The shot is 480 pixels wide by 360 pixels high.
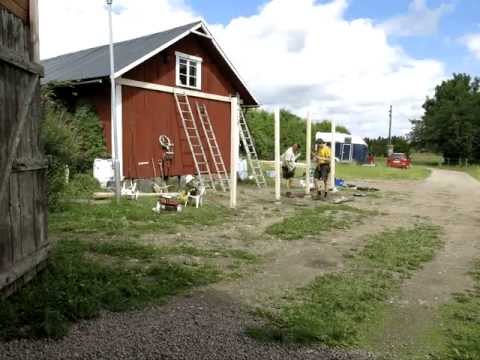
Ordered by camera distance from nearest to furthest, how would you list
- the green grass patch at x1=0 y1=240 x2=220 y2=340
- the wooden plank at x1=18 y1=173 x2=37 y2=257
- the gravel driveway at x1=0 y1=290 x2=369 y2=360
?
the gravel driveway at x1=0 y1=290 x2=369 y2=360, the green grass patch at x1=0 y1=240 x2=220 y2=340, the wooden plank at x1=18 y1=173 x2=37 y2=257

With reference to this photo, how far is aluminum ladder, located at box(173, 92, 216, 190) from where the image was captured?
15.4m

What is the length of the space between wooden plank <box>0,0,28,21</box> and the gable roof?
826 centimetres

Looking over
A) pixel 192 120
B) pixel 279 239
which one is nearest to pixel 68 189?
pixel 192 120

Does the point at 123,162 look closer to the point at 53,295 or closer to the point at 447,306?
the point at 53,295

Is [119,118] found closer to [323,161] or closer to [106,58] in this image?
[106,58]

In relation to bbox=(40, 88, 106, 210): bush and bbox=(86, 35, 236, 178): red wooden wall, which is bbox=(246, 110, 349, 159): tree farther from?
bbox=(40, 88, 106, 210): bush

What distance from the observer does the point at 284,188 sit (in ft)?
56.2

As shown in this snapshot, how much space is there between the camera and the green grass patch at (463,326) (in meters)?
3.65

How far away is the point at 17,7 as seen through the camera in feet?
14.8

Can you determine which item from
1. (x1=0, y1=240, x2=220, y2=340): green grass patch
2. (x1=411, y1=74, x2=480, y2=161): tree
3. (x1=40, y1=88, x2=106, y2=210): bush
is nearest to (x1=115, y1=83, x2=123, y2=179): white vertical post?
(x1=40, y1=88, x2=106, y2=210): bush

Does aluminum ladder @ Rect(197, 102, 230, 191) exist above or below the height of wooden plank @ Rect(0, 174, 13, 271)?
above

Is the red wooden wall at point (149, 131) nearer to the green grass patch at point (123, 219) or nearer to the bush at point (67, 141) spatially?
the bush at point (67, 141)

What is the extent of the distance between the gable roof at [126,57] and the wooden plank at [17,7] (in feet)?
27.1

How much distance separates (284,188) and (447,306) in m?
12.4
